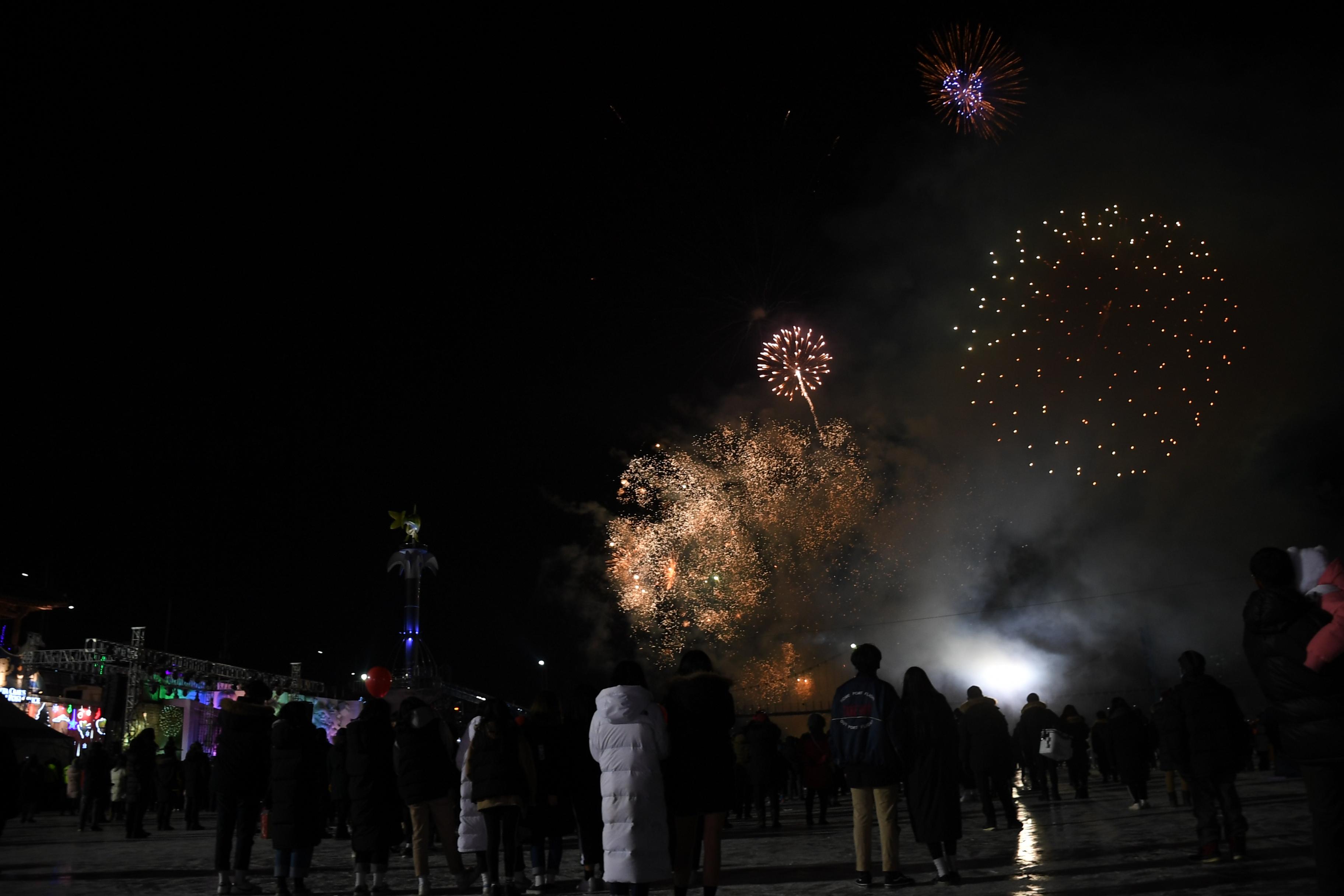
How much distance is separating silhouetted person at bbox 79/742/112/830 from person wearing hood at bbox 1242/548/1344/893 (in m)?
19.5

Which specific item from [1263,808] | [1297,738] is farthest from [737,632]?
[1297,738]

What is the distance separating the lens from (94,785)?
61.7ft

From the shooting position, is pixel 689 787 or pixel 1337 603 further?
pixel 689 787

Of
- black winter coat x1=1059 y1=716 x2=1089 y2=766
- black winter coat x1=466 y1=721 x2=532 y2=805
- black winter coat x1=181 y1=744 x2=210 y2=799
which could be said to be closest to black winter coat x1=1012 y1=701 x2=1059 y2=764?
black winter coat x1=1059 y1=716 x2=1089 y2=766

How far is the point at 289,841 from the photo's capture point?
27.5 ft

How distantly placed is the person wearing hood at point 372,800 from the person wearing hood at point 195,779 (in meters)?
9.78

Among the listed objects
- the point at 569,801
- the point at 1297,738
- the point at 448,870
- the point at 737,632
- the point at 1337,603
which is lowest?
the point at 448,870

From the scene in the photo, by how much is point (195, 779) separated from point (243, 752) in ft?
→ 35.2

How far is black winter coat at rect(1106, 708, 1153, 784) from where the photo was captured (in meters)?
12.8

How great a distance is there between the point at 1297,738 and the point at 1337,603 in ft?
2.06

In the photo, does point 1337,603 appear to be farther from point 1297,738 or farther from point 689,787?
point 689,787

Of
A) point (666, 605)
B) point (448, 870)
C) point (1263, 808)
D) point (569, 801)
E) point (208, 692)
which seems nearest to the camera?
point (569, 801)

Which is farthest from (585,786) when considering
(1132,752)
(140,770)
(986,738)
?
(140,770)

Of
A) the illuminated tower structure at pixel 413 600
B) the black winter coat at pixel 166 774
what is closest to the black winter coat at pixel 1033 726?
the black winter coat at pixel 166 774
